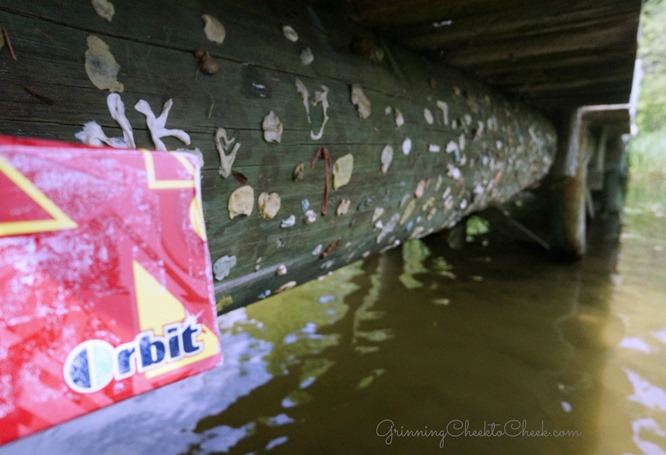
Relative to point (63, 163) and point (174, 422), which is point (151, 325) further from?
point (174, 422)

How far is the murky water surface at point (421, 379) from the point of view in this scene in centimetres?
211

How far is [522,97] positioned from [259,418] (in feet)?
10.3

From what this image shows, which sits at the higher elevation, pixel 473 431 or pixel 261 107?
pixel 261 107

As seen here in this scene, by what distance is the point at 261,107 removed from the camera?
4.00 feet

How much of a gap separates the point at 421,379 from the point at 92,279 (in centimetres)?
225

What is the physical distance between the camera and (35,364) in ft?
2.07

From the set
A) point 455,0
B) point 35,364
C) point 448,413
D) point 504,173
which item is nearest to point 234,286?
point 35,364

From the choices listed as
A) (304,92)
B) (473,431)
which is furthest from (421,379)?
(304,92)

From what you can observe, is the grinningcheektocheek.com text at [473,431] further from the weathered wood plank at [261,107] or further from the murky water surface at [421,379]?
the weathered wood plank at [261,107]

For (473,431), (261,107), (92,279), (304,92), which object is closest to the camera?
(92,279)

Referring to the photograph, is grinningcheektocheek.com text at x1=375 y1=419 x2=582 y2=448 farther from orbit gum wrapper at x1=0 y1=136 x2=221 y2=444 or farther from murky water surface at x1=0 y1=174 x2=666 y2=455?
orbit gum wrapper at x1=0 y1=136 x2=221 y2=444

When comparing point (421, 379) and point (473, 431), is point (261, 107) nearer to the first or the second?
point (473, 431)

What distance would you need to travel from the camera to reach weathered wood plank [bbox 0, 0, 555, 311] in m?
0.83

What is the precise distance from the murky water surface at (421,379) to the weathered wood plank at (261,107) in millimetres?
919
